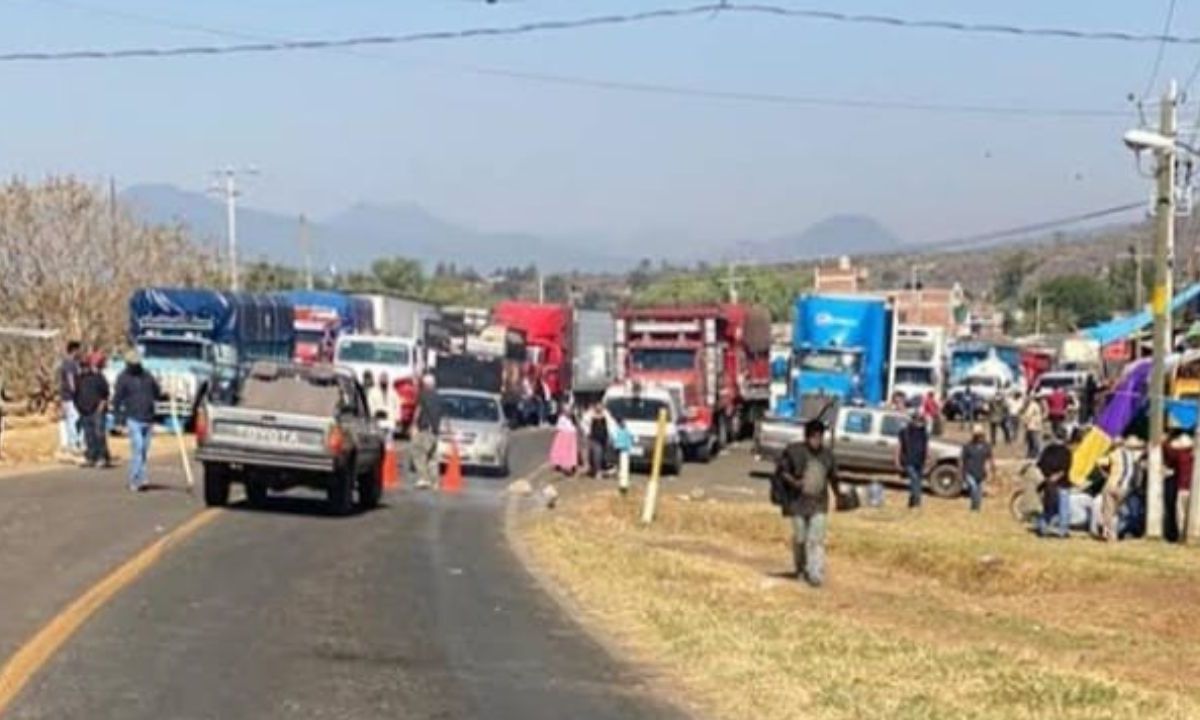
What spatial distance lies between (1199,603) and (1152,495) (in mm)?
10272

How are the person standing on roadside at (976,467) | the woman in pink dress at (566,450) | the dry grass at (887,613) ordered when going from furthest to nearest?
the woman in pink dress at (566,450)
the person standing on roadside at (976,467)
the dry grass at (887,613)

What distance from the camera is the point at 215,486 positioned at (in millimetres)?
27125

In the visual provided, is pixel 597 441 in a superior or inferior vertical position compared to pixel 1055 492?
superior

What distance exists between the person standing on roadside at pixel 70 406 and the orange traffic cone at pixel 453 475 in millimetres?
6082

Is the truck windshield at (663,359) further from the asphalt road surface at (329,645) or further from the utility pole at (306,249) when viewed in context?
the utility pole at (306,249)

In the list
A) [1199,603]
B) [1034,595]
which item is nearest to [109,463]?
[1034,595]

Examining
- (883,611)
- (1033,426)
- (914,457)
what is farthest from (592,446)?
(883,611)

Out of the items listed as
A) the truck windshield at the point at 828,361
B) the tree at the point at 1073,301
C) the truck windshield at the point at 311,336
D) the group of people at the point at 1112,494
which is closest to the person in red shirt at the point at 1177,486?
the group of people at the point at 1112,494

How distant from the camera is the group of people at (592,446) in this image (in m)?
41.8

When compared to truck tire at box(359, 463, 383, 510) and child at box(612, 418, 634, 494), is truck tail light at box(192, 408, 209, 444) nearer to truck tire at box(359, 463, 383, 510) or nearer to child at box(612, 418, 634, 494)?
truck tire at box(359, 463, 383, 510)

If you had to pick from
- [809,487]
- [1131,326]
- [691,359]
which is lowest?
[809,487]

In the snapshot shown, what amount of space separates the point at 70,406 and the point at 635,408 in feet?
47.3

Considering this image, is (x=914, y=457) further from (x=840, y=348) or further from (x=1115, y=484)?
(x=840, y=348)

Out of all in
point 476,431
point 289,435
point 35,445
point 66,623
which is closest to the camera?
point 66,623
